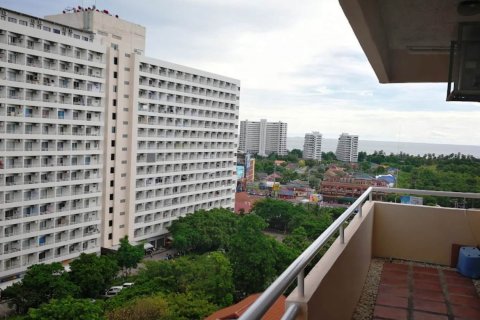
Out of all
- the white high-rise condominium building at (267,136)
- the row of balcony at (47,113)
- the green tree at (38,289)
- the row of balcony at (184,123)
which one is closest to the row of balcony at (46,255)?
the green tree at (38,289)

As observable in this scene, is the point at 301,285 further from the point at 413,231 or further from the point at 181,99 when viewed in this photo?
the point at 181,99

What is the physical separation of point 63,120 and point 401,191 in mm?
23196

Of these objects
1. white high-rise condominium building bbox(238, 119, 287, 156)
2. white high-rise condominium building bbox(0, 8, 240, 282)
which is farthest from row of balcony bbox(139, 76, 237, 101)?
white high-rise condominium building bbox(238, 119, 287, 156)

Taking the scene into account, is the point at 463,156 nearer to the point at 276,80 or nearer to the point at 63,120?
the point at 63,120

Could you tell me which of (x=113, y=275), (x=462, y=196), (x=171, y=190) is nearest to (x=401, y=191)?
(x=462, y=196)

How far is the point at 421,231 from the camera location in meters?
3.15

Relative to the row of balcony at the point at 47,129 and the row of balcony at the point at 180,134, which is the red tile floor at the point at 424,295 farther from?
the row of balcony at the point at 180,134

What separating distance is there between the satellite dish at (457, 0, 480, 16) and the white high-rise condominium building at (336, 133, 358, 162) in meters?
43.4

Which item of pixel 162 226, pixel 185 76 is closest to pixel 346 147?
pixel 185 76

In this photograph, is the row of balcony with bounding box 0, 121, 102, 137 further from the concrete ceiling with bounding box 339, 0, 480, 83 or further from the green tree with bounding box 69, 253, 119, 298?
the concrete ceiling with bounding box 339, 0, 480, 83

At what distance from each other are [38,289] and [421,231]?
16618 mm

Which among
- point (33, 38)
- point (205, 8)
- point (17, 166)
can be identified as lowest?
point (17, 166)

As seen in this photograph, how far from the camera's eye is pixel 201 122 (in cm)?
3453

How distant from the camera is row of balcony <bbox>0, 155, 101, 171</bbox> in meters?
20.6
